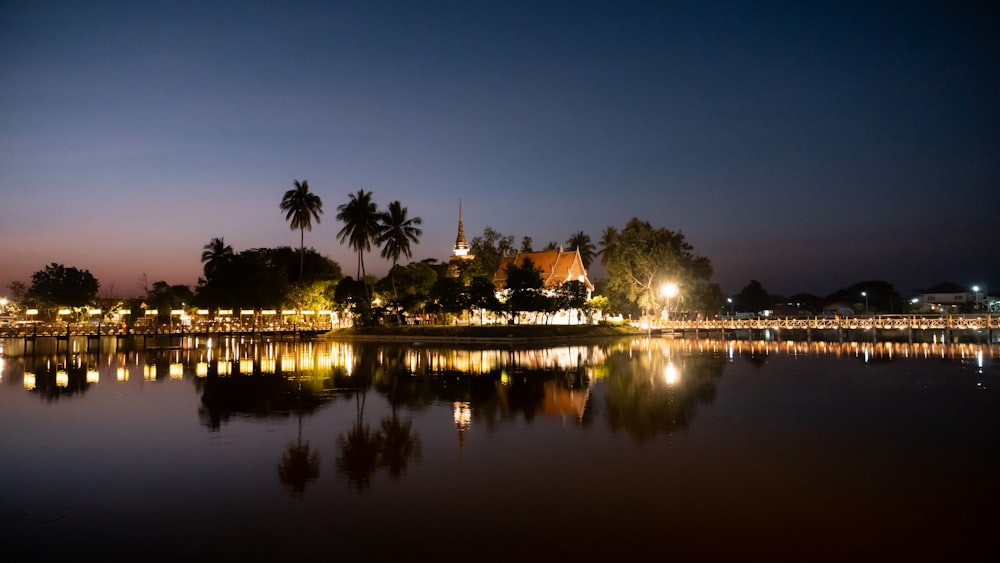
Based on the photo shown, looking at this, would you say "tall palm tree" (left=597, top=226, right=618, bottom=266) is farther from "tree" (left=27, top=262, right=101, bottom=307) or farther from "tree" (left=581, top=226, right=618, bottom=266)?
"tree" (left=27, top=262, right=101, bottom=307)

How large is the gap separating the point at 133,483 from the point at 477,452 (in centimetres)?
577

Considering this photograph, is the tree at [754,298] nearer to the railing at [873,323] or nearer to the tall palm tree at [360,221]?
the railing at [873,323]

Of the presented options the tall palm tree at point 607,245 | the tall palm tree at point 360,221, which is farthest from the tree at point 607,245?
the tall palm tree at point 360,221

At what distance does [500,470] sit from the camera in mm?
10594

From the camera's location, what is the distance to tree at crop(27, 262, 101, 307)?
66312 mm

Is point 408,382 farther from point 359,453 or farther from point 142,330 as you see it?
point 142,330

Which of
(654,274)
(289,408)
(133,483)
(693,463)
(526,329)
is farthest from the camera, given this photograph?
(654,274)

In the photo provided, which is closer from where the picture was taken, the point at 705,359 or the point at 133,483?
the point at 133,483

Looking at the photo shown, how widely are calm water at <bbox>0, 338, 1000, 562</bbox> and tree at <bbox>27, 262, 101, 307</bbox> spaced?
174 ft

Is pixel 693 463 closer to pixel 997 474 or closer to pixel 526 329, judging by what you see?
pixel 997 474

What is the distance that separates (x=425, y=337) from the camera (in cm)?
4897

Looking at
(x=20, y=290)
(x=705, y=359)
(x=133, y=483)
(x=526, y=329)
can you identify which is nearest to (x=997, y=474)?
(x=133, y=483)

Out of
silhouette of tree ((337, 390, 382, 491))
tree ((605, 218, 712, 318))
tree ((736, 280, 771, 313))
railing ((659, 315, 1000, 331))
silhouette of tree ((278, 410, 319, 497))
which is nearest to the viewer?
silhouette of tree ((278, 410, 319, 497))

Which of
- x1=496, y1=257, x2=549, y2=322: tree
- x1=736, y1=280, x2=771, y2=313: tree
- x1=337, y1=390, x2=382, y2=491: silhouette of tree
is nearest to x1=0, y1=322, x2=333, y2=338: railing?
x1=496, y1=257, x2=549, y2=322: tree
